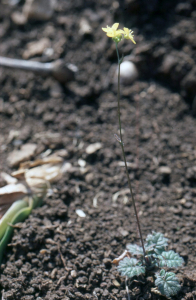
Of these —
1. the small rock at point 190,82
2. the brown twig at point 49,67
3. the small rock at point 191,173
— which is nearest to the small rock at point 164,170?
the small rock at point 191,173

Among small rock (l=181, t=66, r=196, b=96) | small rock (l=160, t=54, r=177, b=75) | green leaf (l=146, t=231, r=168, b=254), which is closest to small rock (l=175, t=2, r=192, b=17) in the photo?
small rock (l=160, t=54, r=177, b=75)

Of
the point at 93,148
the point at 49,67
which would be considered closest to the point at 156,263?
the point at 93,148

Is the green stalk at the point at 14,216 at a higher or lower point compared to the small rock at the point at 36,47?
lower

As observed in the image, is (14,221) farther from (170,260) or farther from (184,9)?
(184,9)

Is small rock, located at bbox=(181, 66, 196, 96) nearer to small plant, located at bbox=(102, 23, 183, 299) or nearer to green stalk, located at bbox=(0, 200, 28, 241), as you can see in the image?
small plant, located at bbox=(102, 23, 183, 299)

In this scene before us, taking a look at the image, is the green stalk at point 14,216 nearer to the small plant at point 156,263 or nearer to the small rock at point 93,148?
the small rock at point 93,148

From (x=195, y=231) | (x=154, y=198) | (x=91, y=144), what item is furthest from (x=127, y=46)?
(x=195, y=231)
